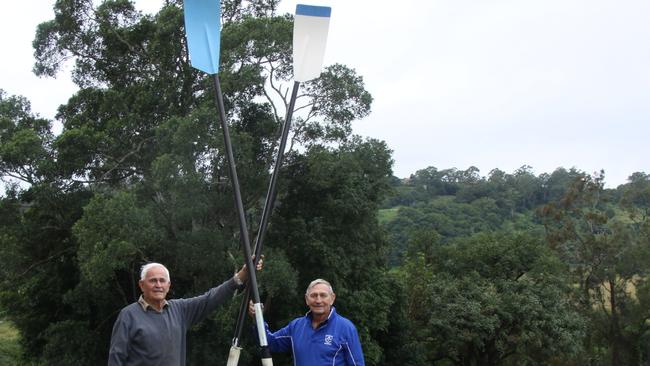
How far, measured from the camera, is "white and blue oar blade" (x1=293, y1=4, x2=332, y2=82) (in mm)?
3703

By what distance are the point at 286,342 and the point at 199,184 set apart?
840 cm

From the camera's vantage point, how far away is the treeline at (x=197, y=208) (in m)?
11.1

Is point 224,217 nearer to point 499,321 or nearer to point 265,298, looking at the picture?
point 265,298

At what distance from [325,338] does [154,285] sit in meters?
0.76

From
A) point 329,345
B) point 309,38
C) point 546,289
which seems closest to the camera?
point 329,345

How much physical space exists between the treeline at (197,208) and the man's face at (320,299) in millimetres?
7387

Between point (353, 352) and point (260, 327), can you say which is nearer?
point (353, 352)

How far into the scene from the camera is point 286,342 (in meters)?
2.83

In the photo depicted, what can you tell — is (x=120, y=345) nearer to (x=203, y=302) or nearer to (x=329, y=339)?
(x=203, y=302)

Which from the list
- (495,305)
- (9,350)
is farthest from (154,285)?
(9,350)

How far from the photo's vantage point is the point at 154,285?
2359mm

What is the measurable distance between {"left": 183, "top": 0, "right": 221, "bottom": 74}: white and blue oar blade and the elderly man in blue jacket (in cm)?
159

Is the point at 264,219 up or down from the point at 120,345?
up

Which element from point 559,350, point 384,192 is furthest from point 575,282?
point 384,192
